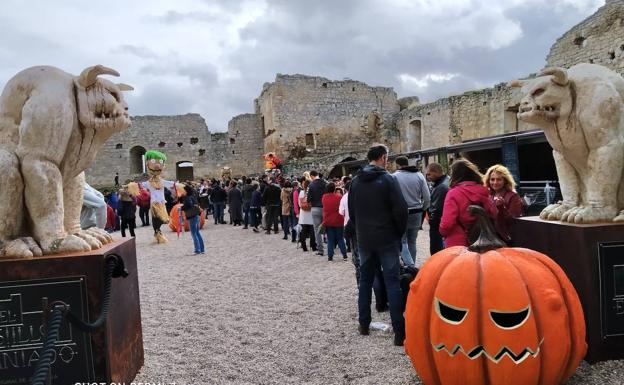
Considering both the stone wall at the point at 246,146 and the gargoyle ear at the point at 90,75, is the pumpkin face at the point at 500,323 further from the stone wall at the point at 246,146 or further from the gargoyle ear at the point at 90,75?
the stone wall at the point at 246,146

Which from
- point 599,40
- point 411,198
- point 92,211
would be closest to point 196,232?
point 92,211

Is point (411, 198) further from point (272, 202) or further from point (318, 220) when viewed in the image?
point (272, 202)

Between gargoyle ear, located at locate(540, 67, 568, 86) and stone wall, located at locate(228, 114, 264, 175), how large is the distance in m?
30.1

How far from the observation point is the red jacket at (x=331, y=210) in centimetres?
851

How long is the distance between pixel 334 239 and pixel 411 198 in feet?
8.95

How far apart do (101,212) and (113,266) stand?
2.52m

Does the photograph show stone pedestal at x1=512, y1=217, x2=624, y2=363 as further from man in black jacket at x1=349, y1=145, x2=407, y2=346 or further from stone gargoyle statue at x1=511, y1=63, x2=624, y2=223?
man in black jacket at x1=349, y1=145, x2=407, y2=346

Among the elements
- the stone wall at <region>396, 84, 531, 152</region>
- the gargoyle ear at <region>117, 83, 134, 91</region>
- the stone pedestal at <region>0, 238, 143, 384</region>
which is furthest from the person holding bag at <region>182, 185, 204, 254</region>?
the stone wall at <region>396, 84, 531, 152</region>

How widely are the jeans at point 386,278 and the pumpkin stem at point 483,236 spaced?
1.16 m

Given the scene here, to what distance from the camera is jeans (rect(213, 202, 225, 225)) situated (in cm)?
1762

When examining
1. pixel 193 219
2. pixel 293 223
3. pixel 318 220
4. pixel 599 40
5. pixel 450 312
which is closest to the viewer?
pixel 450 312

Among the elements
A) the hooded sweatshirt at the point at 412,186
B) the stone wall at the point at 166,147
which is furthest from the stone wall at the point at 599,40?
the stone wall at the point at 166,147

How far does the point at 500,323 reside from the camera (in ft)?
8.68

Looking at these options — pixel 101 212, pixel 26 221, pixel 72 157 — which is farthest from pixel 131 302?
pixel 101 212
